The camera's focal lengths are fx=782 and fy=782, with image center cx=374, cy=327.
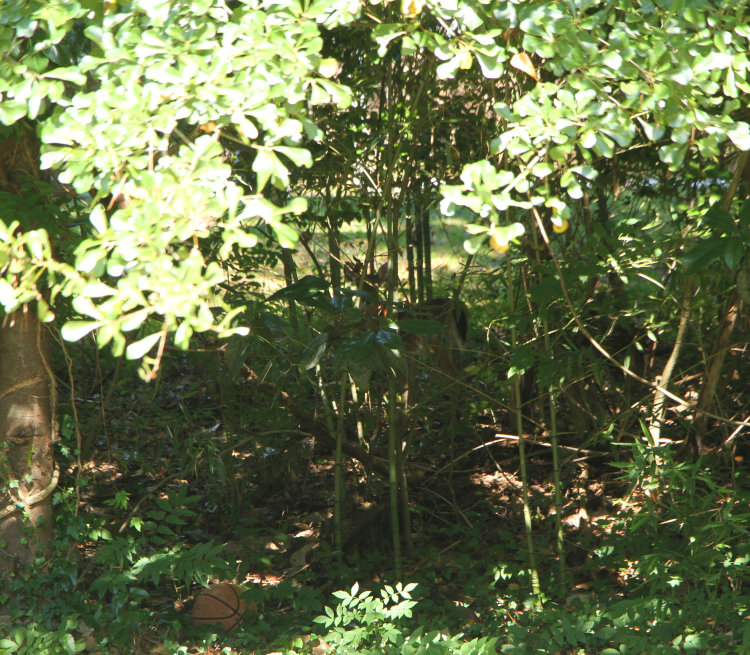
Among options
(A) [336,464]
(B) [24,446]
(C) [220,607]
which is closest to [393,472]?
(A) [336,464]

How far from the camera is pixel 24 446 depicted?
9.68 feet

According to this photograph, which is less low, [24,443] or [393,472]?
[24,443]

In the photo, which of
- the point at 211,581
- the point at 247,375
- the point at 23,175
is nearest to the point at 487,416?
the point at 247,375

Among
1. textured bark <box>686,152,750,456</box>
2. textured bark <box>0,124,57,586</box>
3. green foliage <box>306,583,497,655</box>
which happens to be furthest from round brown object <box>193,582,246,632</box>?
textured bark <box>686,152,750,456</box>

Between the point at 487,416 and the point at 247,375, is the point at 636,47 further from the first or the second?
the point at 487,416

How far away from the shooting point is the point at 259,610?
3096 millimetres

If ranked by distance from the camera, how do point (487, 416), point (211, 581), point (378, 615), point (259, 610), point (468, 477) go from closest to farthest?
point (378, 615)
point (259, 610)
point (211, 581)
point (468, 477)
point (487, 416)

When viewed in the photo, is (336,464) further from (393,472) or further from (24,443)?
(24,443)

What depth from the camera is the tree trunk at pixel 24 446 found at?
2902 mm

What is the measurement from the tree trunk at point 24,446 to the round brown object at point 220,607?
2.05 feet

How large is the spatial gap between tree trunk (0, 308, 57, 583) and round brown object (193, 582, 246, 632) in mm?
625

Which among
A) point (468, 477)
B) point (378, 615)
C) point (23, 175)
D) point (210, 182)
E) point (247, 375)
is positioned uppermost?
point (210, 182)

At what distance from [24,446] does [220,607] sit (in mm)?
960

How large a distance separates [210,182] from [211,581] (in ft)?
7.86
